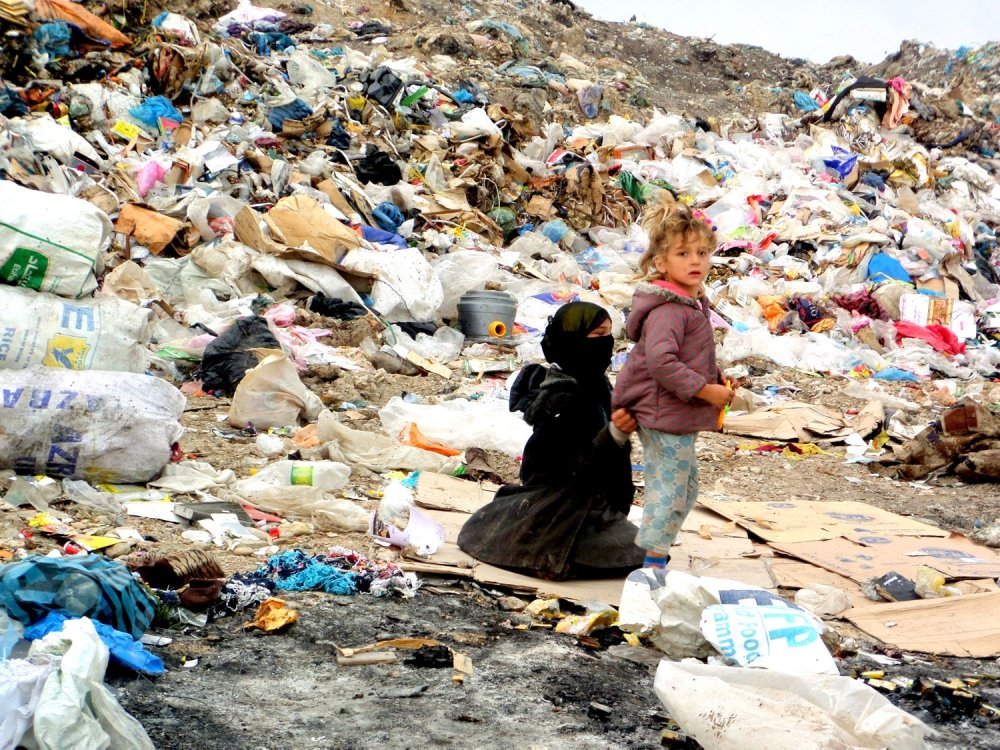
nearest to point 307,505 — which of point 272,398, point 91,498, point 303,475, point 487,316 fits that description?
point 303,475

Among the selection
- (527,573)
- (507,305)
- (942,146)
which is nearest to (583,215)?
(507,305)

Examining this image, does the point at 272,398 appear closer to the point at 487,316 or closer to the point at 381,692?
the point at 487,316

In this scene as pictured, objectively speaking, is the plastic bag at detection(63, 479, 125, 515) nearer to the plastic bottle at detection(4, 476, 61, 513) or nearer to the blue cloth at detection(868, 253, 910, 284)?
the plastic bottle at detection(4, 476, 61, 513)

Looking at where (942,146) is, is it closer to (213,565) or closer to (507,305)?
(507,305)

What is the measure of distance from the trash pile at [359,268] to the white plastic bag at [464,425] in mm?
21

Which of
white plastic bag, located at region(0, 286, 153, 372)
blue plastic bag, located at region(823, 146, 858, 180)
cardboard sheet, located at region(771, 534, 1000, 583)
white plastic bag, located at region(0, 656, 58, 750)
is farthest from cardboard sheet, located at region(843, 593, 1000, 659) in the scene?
blue plastic bag, located at region(823, 146, 858, 180)

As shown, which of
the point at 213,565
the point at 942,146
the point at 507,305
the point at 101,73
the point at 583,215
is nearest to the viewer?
the point at 213,565

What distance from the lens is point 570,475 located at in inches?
137

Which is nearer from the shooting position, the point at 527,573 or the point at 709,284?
the point at 527,573

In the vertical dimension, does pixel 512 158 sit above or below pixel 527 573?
above

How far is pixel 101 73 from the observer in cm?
945

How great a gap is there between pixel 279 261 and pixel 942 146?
10829 mm

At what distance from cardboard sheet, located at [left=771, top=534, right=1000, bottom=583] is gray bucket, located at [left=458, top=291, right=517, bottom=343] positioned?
4.02 m

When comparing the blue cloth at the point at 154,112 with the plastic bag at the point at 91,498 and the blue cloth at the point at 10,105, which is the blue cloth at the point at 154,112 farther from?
the plastic bag at the point at 91,498
